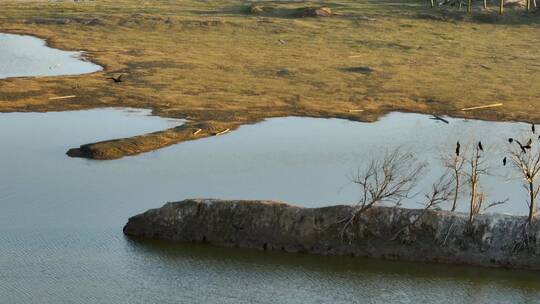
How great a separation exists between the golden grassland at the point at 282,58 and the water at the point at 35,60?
1.65 metres

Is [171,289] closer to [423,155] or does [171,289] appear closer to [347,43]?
[423,155]

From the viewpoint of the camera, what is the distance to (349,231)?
35844mm

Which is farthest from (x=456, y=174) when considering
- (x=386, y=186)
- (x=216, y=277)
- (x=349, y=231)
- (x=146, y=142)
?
(x=146, y=142)

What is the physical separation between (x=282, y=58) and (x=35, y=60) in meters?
18.8

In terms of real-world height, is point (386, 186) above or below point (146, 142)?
above

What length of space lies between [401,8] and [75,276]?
72412 mm

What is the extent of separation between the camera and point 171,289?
3294cm

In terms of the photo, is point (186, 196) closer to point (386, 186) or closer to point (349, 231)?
point (349, 231)

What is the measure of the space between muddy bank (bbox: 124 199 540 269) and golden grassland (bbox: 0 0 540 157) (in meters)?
19.1

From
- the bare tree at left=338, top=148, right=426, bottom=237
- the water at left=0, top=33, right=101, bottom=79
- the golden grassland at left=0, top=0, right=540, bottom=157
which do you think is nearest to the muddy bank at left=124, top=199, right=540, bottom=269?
the bare tree at left=338, top=148, right=426, bottom=237

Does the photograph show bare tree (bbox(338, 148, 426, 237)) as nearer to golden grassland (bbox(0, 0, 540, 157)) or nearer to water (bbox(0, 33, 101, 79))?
golden grassland (bbox(0, 0, 540, 157))

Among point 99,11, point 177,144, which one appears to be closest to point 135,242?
point 177,144

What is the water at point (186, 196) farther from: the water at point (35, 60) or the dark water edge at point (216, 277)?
the water at point (35, 60)

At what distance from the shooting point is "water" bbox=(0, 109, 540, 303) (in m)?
33.2
